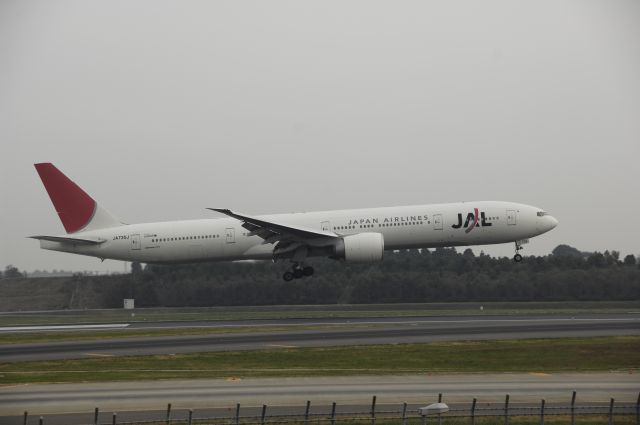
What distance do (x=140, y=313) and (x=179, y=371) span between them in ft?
115

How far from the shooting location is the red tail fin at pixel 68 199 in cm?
5512

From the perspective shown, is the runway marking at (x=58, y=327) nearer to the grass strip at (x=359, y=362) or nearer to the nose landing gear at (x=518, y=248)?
the grass strip at (x=359, y=362)

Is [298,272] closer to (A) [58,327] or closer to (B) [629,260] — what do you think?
(A) [58,327]

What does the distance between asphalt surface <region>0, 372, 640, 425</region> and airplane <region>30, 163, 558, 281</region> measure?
2256cm

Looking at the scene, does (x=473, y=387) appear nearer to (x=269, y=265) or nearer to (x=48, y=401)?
(x=48, y=401)

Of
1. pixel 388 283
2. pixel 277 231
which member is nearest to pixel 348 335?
pixel 277 231

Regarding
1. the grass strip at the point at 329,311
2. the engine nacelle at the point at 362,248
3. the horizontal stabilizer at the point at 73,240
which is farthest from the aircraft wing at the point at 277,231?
the horizontal stabilizer at the point at 73,240

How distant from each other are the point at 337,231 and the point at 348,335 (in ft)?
41.7

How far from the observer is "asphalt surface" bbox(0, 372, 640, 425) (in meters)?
22.2

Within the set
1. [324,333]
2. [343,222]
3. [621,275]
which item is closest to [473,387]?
[324,333]

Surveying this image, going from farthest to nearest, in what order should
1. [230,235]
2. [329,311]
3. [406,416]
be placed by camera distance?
[329,311] < [230,235] < [406,416]

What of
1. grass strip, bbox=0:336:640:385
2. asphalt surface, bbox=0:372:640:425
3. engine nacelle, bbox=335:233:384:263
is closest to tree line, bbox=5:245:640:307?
engine nacelle, bbox=335:233:384:263

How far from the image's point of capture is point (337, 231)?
52.2m

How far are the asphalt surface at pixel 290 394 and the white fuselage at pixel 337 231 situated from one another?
23434 mm
